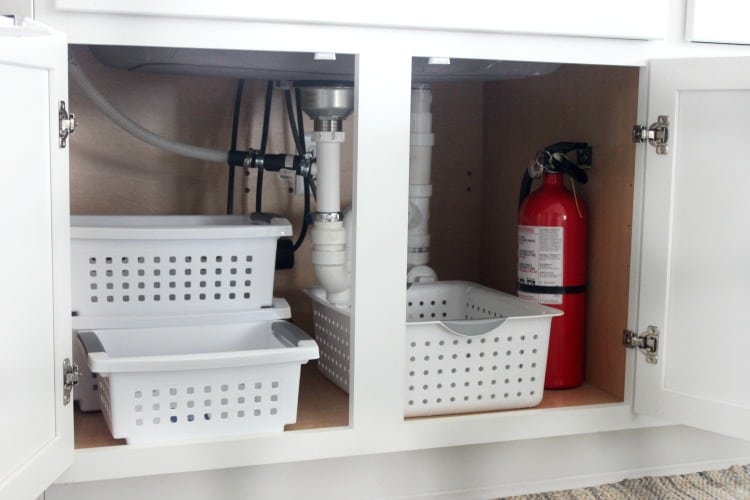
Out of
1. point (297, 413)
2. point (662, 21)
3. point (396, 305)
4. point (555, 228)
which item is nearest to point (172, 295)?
point (297, 413)

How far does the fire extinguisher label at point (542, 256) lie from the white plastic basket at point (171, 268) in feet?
1.52

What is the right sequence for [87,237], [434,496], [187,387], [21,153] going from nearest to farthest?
1. [21,153]
2. [187,387]
3. [87,237]
4. [434,496]

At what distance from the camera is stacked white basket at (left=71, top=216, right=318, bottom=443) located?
140 cm

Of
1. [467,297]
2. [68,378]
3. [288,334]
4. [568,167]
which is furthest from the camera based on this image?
[467,297]

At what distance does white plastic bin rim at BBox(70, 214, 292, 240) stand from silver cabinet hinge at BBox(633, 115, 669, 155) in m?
0.62

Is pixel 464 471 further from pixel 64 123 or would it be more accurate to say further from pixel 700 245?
pixel 64 123

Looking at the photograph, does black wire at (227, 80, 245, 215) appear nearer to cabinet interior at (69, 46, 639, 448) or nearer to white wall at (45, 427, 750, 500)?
cabinet interior at (69, 46, 639, 448)

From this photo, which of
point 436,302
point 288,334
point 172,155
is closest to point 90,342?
point 288,334

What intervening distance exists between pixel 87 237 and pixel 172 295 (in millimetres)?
175

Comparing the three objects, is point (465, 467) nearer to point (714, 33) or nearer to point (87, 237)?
point (87, 237)

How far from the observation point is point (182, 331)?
160cm

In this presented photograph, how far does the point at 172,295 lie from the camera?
5.26ft

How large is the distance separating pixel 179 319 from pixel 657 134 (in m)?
0.86

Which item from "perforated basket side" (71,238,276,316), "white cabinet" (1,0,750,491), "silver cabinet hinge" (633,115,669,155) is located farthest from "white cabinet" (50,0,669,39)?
"perforated basket side" (71,238,276,316)
